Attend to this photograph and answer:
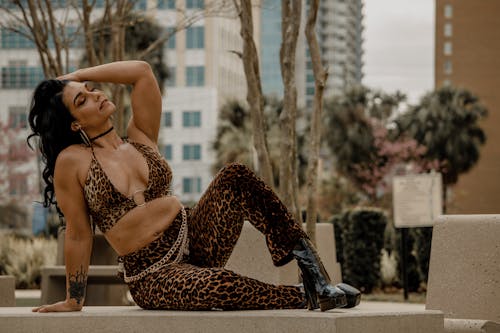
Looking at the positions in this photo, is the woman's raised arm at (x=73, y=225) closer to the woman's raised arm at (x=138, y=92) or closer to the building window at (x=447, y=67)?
the woman's raised arm at (x=138, y=92)

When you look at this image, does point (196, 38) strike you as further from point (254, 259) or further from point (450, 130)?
point (254, 259)

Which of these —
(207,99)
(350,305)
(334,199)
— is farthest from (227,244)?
(207,99)

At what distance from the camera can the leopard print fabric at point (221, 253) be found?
15.0 ft

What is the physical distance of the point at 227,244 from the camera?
483cm

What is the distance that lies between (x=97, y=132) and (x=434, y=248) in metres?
1.99

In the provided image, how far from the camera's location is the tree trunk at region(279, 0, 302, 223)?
356 inches

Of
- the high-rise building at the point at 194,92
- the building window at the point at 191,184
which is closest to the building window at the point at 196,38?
the high-rise building at the point at 194,92

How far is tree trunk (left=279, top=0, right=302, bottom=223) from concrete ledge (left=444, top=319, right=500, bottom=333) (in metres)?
3.70

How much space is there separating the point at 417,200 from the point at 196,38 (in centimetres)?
7205

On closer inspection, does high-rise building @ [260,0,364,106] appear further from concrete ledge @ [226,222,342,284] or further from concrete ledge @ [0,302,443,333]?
concrete ledge @ [0,302,443,333]

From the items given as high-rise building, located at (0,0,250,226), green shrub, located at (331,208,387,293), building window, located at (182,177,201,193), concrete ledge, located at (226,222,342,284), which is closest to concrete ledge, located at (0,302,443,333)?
concrete ledge, located at (226,222,342,284)

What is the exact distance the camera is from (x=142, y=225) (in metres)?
4.74

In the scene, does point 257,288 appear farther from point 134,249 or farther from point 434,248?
point 434,248

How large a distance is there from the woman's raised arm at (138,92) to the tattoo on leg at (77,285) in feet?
2.33
